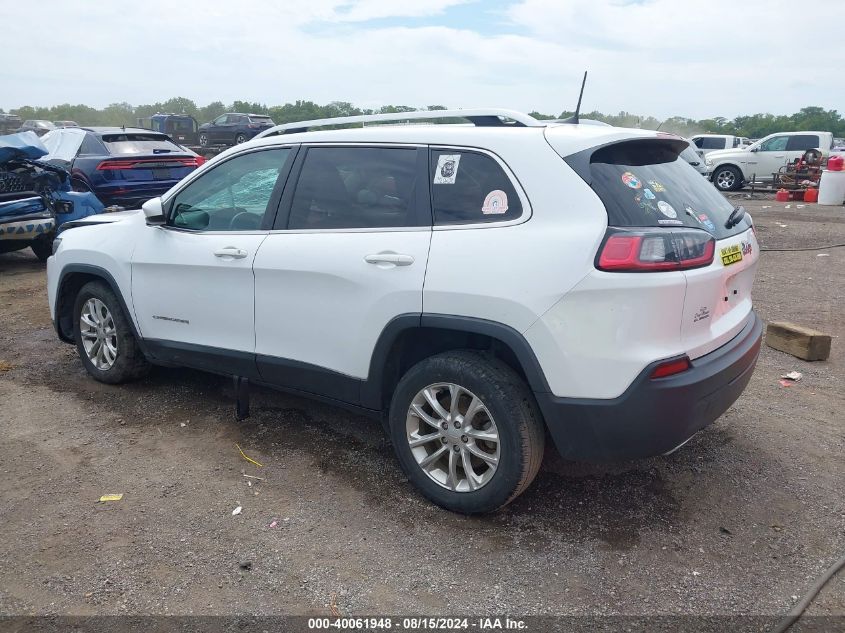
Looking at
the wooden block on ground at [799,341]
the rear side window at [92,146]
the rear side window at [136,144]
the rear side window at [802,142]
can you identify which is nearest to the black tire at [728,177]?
the rear side window at [802,142]

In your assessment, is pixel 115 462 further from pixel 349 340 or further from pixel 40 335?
pixel 40 335

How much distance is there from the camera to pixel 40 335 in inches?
254

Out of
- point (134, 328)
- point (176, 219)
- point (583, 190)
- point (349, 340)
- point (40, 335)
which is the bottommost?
point (40, 335)

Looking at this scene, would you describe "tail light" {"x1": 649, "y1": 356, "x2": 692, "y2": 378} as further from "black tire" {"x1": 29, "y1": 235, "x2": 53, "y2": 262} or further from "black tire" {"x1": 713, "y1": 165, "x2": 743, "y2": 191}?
"black tire" {"x1": 713, "y1": 165, "x2": 743, "y2": 191}

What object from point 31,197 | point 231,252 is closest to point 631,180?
point 231,252

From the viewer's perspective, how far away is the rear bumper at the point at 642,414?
2.85 meters

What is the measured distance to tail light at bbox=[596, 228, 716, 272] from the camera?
2.81 m

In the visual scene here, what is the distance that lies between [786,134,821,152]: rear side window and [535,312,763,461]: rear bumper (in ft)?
67.3

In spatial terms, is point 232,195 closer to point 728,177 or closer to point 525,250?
point 525,250

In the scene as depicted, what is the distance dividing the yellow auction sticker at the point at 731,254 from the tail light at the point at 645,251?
284mm

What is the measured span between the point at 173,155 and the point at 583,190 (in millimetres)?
9460

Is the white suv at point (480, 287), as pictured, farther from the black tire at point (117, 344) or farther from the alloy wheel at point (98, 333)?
the alloy wheel at point (98, 333)

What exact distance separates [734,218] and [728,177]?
1949 cm

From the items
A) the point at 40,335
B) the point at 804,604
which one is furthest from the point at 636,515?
the point at 40,335
